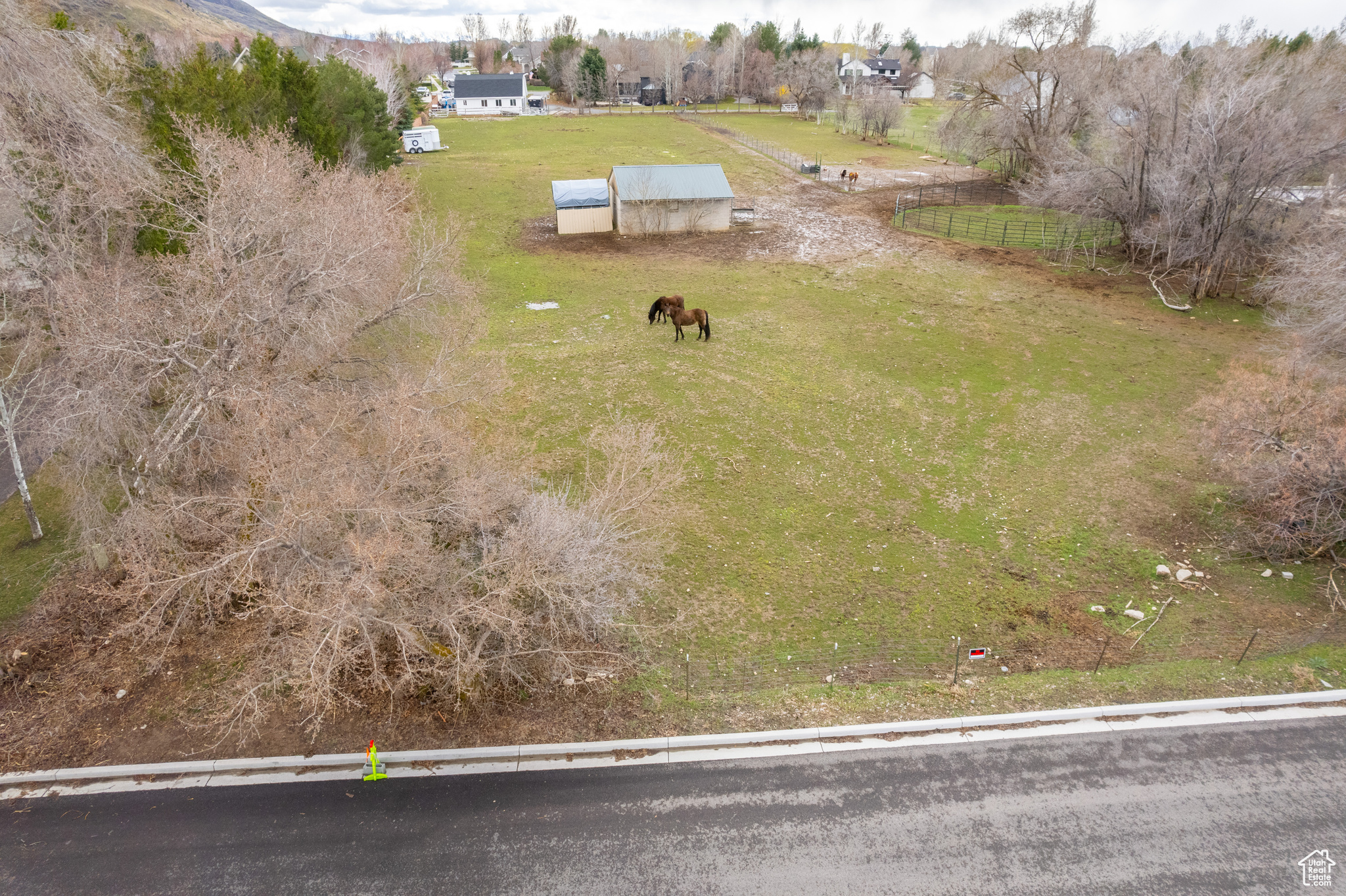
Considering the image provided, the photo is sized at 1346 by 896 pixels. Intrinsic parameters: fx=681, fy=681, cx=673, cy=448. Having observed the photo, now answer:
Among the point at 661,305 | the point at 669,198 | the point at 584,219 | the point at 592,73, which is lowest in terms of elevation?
the point at 661,305

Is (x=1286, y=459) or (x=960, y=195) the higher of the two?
(x=960, y=195)

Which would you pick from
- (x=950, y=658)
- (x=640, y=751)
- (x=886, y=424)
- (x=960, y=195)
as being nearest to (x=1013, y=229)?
(x=960, y=195)

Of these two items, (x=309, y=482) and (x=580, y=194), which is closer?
(x=309, y=482)

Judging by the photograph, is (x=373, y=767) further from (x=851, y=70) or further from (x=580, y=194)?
(x=851, y=70)

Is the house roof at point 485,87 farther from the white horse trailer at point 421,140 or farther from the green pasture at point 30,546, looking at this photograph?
the green pasture at point 30,546

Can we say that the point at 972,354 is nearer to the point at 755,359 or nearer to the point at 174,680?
the point at 755,359

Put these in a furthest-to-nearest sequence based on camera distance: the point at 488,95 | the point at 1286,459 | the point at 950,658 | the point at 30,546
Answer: the point at 488,95, the point at 30,546, the point at 1286,459, the point at 950,658

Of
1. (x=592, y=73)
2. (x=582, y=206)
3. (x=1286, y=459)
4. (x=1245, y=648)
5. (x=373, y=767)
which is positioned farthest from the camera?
(x=592, y=73)
